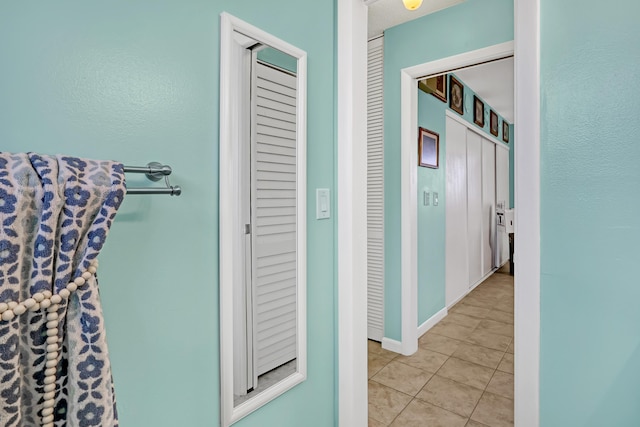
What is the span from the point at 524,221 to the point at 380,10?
1752 mm

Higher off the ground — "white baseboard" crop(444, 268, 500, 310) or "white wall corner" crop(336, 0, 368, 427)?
"white wall corner" crop(336, 0, 368, 427)

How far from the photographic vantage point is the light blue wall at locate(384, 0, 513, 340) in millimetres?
2020

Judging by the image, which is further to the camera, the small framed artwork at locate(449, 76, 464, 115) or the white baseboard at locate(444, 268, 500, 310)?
the white baseboard at locate(444, 268, 500, 310)

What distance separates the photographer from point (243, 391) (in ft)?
3.39

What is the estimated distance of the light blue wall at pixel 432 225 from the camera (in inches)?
108

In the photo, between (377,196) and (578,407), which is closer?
(578,407)

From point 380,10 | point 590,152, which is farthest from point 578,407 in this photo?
point 380,10

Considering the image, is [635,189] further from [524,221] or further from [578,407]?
[578,407]

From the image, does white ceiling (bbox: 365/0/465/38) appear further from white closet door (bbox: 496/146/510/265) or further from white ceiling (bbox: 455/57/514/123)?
white closet door (bbox: 496/146/510/265)

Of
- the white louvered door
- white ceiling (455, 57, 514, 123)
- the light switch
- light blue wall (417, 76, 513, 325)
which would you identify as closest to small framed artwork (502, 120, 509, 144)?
white ceiling (455, 57, 514, 123)

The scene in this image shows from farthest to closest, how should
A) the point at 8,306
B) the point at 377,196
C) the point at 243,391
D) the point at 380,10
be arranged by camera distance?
the point at 377,196 < the point at 380,10 < the point at 243,391 < the point at 8,306

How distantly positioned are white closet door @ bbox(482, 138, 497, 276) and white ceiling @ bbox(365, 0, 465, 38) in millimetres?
2654

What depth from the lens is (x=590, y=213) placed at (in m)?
1.25

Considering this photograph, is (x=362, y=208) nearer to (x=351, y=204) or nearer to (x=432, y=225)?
(x=351, y=204)
